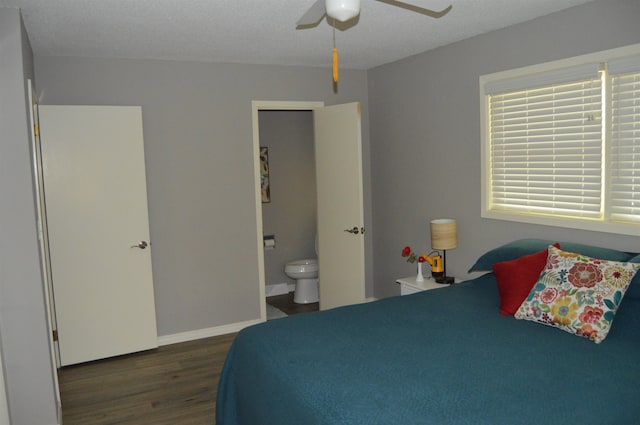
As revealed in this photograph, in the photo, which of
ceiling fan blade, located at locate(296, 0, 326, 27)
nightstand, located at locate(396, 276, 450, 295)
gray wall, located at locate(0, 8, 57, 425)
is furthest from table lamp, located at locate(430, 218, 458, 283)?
gray wall, located at locate(0, 8, 57, 425)

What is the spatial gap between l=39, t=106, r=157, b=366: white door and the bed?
182 cm

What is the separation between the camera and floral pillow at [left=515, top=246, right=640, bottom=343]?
8.57 feet

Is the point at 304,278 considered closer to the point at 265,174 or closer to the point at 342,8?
the point at 265,174

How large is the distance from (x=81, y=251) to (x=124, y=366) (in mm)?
979

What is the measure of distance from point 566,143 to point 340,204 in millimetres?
2051

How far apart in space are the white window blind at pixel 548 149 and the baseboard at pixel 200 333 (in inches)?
101

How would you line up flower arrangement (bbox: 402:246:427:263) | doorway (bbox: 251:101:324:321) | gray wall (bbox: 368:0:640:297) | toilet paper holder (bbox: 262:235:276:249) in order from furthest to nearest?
toilet paper holder (bbox: 262:235:276:249) → doorway (bbox: 251:101:324:321) → flower arrangement (bbox: 402:246:427:263) → gray wall (bbox: 368:0:640:297)

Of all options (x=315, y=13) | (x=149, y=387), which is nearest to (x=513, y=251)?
(x=315, y=13)

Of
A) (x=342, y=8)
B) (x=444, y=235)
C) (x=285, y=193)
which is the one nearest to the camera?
(x=342, y=8)

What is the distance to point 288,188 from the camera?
6246 mm

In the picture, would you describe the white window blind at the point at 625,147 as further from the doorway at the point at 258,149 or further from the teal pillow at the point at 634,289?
the doorway at the point at 258,149

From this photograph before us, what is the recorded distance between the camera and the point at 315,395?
2.11 metres

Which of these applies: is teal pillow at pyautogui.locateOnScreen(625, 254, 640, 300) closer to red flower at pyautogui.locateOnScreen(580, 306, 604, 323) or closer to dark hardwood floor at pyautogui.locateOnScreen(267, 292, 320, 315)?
red flower at pyautogui.locateOnScreen(580, 306, 604, 323)

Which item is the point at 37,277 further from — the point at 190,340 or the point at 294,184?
the point at 294,184
